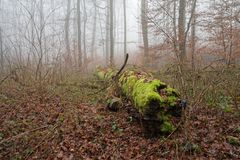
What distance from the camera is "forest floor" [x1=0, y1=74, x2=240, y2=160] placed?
471 centimetres

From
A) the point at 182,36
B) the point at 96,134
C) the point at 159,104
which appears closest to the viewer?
the point at 159,104

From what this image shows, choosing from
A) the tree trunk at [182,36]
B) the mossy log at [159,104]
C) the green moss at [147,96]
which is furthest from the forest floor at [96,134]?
the tree trunk at [182,36]

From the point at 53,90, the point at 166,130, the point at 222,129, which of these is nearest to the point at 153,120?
the point at 166,130

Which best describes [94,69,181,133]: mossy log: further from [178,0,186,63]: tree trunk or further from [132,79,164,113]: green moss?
[178,0,186,63]: tree trunk

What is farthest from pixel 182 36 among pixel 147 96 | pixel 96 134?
pixel 96 134

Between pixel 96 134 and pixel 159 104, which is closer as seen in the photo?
pixel 159 104

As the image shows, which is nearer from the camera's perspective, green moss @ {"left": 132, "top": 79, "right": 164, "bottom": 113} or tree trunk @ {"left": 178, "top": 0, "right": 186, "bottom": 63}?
green moss @ {"left": 132, "top": 79, "right": 164, "bottom": 113}

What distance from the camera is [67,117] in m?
6.33

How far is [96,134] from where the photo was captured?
566 centimetres

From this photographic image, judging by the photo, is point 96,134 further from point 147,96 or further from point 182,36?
point 182,36

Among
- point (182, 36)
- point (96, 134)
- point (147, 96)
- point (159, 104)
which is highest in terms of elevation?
Result: point (182, 36)

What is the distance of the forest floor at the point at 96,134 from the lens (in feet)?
15.5

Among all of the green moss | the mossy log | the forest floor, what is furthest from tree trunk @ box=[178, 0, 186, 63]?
the forest floor

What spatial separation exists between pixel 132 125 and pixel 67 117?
1.69m
